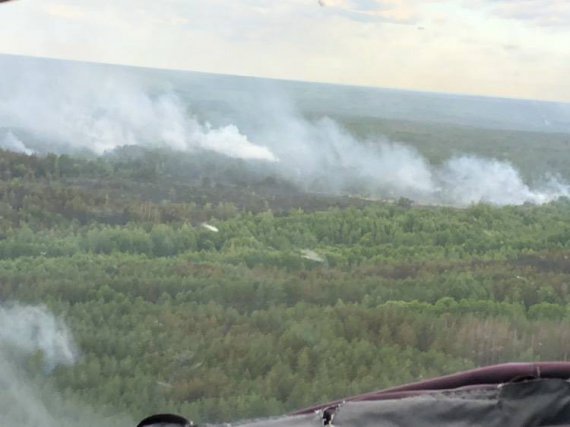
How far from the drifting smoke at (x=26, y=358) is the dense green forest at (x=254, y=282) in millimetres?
29

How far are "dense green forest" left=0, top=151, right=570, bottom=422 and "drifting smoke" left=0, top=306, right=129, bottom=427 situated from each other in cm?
3

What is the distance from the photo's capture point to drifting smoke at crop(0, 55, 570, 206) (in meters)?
1.91

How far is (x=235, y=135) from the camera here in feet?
6.32

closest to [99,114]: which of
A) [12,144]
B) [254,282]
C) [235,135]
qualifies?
[12,144]

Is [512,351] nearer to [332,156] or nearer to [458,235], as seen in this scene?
[458,235]

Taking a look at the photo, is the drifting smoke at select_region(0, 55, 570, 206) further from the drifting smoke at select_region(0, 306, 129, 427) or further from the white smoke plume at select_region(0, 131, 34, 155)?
the drifting smoke at select_region(0, 306, 129, 427)

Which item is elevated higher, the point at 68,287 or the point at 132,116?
the point at 132,116

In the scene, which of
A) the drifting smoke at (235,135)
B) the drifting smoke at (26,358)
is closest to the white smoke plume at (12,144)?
the drifting smoke at (235,135)

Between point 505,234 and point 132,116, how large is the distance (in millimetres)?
Answer: 1018

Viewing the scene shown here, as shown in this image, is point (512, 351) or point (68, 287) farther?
point (68, 287)

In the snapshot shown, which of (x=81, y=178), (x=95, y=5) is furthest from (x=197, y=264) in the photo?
(x=95, y=5)

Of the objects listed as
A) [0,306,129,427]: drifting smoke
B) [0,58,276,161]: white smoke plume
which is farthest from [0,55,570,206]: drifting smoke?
[0,306,129,427]: drifting smoke

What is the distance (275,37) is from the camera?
1.88 meters

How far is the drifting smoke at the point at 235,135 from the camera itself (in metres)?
1.91
